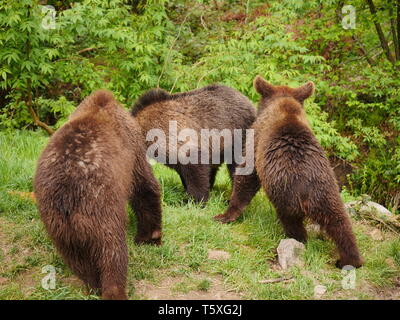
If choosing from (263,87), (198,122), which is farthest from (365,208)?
(198,122)

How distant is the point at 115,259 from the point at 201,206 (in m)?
2.57

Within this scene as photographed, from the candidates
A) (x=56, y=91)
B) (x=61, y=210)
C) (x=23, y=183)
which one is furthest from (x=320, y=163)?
(x=56, y=91)

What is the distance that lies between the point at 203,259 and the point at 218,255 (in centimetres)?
20

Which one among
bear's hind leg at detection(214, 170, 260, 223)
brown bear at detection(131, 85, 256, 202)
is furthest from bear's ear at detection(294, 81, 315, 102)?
bear's hind leg at detection(214, 170, 260, 223)

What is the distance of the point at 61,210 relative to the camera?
3.54 meters

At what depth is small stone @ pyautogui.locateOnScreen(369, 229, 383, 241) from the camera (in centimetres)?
551

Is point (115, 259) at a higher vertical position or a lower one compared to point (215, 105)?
lower

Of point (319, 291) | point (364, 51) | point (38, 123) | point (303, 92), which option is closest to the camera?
point (319, 291)

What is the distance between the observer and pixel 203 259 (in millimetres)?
4641

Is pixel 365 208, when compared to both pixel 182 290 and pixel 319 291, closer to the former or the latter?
pixel 319 291

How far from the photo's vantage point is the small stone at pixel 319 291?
4188 mm

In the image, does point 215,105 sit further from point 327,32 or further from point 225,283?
point 327,32

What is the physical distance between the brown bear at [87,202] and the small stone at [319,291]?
5.65 feet

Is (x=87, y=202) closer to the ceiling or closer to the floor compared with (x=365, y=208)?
closer to the ceiling
